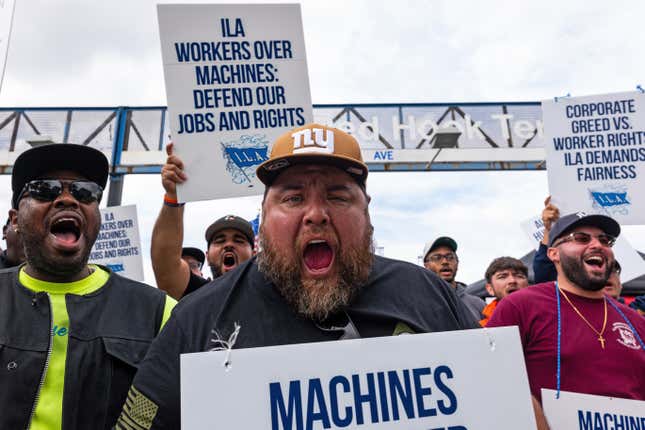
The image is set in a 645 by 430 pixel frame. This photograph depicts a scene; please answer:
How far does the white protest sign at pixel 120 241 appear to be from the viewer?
19.1 ft

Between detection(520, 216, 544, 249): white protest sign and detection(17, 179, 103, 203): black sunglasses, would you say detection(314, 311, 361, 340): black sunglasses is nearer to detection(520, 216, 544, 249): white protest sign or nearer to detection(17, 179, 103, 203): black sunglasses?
detection(17, 179, 103, 203): black sunglasses

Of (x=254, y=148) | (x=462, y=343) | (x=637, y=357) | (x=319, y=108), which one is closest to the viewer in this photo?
(x=462, y=343)

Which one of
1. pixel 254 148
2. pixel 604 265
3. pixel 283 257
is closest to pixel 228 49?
pixel 254 148

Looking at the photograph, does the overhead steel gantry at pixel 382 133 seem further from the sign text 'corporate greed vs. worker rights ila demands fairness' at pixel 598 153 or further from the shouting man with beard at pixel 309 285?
the shouting man with beard at pixel 309 285

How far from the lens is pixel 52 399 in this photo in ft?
5.63

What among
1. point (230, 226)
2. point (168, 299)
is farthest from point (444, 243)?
point (168, 299)

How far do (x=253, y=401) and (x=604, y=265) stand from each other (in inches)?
105

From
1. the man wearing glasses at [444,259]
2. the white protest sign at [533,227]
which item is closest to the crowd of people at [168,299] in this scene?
the man wearing glasses at [444,259]

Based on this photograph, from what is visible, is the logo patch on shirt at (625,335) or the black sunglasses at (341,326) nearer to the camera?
the black sunglasses at (341,326)

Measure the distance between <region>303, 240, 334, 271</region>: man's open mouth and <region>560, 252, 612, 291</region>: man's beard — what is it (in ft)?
6.72

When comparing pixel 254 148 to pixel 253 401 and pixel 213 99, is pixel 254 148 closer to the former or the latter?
pixel 213 99

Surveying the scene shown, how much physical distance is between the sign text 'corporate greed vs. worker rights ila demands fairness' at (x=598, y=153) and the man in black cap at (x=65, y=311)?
132 inches

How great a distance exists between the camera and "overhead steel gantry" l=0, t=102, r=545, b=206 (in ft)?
32.1

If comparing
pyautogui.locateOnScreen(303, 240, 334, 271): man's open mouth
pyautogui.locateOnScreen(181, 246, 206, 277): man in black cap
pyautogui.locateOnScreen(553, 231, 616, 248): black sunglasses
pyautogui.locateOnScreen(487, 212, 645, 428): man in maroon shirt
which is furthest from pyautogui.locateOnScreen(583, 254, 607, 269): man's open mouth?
pyautogui.locateOnScreen(181, 246, 206, 277): man in black cap
